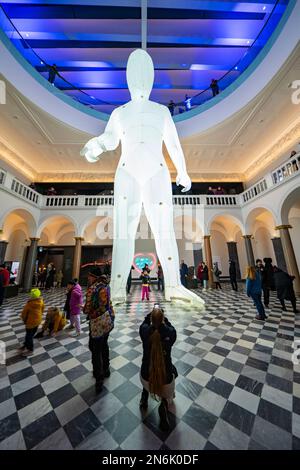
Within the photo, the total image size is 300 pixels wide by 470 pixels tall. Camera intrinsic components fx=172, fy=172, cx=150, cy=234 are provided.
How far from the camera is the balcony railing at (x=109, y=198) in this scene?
25.3 ft

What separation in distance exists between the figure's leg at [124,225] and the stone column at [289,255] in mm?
6674

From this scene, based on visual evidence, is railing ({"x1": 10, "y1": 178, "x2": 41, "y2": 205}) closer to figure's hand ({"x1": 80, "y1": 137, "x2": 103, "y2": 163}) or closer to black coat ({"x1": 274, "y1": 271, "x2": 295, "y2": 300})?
figure's hand ({"x1": 80, "y1": 137, "x2": 103, "y2": 163})

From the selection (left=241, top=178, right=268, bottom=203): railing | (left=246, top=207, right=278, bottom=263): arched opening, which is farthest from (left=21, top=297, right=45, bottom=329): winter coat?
(left=246, top=207, right=278, bottom=263): arched opening

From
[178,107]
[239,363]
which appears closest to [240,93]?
[178,107]

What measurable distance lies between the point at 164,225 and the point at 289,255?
244 inches

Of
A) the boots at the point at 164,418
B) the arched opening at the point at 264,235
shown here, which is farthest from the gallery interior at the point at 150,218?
the arched opening at the point at 264,235

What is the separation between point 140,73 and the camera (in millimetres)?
4020

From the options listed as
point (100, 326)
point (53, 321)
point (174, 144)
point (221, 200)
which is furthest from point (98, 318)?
point (221, 200)

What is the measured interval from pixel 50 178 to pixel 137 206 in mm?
11408

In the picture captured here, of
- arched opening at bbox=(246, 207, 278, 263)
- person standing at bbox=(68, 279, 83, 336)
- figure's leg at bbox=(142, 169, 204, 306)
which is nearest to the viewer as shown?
person standing at bbox=(68, 279, 83, 336)

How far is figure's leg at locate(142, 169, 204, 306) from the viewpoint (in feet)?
13.2

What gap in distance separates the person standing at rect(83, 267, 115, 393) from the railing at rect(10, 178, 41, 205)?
865 centimetres
